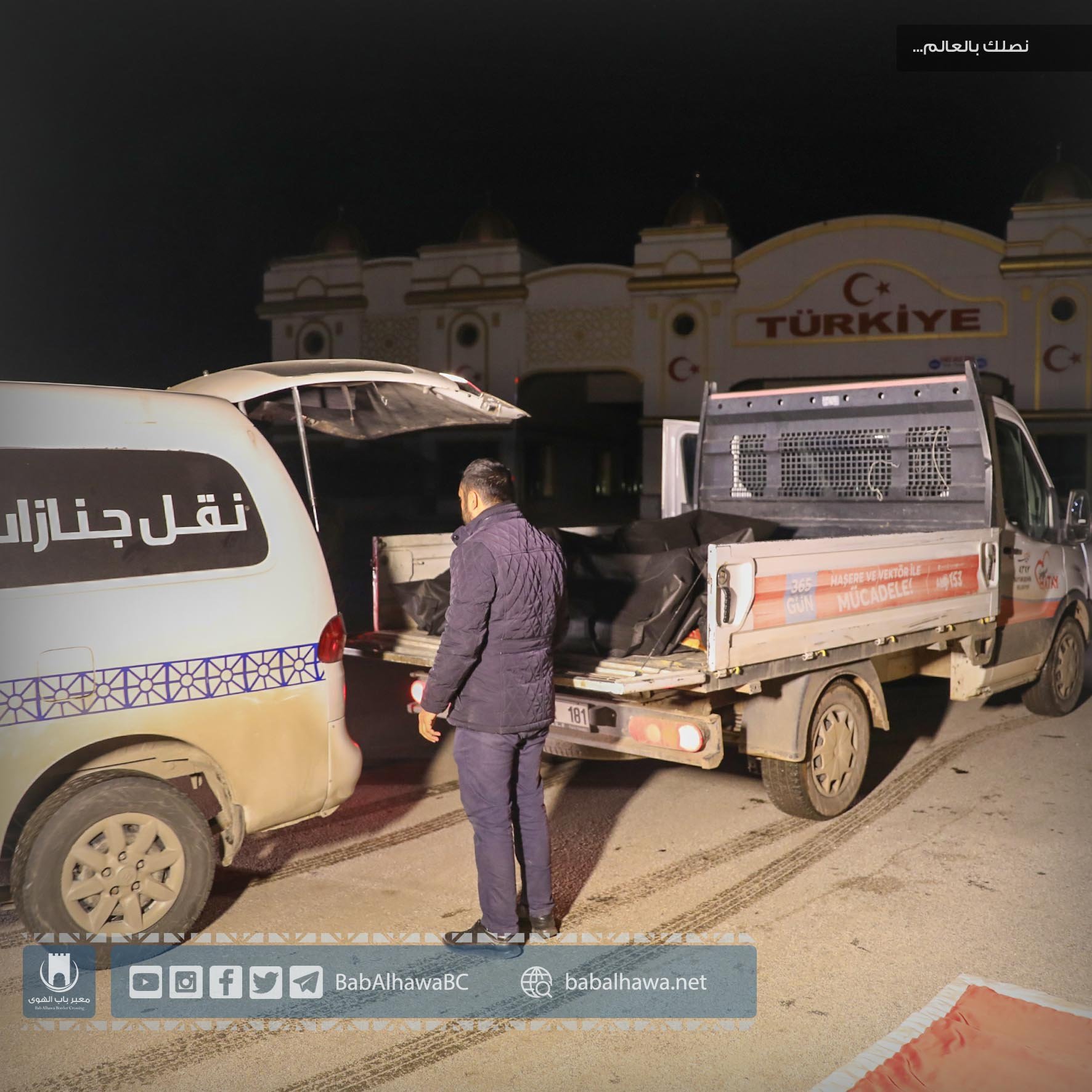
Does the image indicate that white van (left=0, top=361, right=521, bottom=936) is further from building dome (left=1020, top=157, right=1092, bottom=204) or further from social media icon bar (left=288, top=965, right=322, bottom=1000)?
building dome (left=1020, top=157, right=1092, bottom=204)

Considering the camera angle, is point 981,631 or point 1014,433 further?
point 1014,433

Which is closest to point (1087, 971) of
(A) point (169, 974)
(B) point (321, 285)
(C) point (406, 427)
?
(A) point (169, 974)

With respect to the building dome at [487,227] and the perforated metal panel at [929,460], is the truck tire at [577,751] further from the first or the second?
the building dome at [487,227]

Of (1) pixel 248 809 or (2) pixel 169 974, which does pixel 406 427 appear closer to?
(1) pixel 248 809

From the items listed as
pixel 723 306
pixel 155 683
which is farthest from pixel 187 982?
pixel 723 306

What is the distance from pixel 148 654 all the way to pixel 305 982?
134cm

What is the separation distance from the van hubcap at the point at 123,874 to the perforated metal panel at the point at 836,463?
16.9 feet

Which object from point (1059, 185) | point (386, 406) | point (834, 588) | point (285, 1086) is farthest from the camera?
Answer: point (1059, 185)

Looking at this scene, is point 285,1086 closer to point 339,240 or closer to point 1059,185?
point 1059,185

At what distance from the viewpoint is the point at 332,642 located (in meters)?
4.63

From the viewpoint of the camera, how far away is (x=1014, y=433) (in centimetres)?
→ 793

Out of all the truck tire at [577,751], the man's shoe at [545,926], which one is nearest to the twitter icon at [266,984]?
the man's shoe at [545,926]

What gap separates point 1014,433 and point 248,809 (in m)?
6.07

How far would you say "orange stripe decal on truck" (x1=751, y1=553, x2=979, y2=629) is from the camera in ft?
16.8
